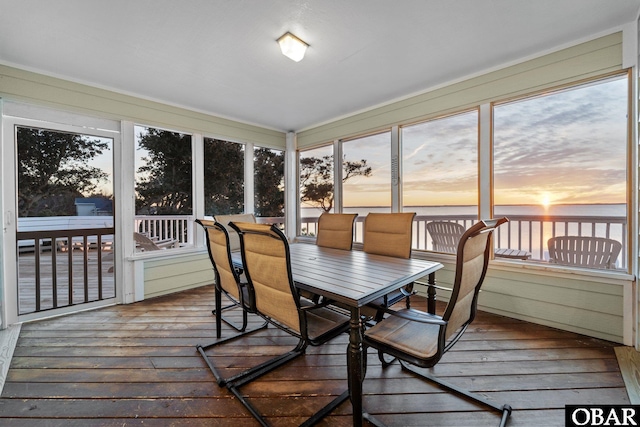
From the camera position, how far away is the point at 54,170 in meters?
3.05

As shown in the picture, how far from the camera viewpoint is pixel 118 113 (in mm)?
3336

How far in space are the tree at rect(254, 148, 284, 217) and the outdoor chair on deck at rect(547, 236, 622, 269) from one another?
4.01 metres

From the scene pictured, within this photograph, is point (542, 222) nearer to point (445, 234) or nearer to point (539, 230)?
point (539, 230)

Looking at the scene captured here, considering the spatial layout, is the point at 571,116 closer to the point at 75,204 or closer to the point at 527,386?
the point at 527,386

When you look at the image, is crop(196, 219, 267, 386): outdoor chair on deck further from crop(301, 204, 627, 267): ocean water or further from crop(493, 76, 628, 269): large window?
crop(493, 76, 628, 269): large window

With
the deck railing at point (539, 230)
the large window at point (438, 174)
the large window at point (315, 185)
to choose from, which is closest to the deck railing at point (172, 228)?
the large window at point (315, 185)

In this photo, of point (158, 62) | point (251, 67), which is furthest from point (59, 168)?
point (251, 67)

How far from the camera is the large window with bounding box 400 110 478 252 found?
3.60 m

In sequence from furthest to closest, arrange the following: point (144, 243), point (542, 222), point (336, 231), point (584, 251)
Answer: point (144, 243), point (542, 222), point (336, 231), point (584, 251)

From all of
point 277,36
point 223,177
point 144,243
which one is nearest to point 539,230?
point 277,36

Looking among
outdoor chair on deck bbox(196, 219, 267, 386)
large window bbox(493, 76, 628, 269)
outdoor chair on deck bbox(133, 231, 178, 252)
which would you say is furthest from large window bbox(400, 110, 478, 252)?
outdoor chair on deck bbox(133, 231, 178, 252)

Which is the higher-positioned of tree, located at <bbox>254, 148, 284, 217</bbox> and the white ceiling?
the white ceiling

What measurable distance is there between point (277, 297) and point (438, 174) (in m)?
3.35

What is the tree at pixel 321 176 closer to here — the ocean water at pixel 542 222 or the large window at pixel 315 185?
the large window at pixel 315 185
